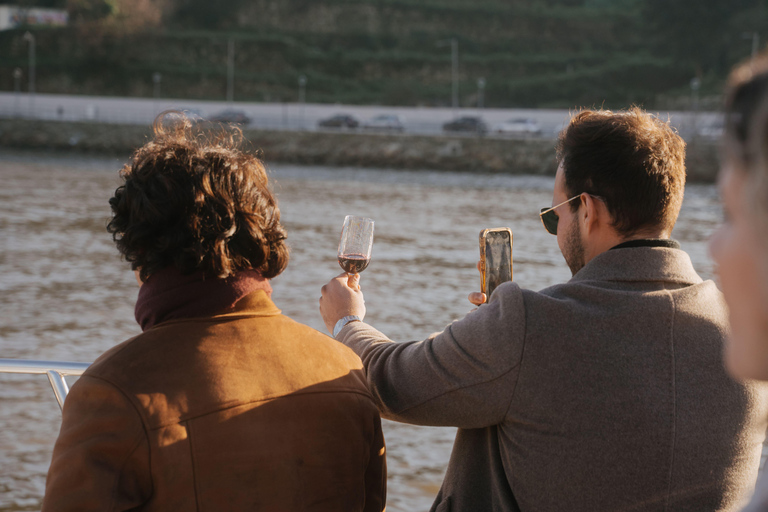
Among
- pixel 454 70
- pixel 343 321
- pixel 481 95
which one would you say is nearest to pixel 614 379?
pixel 343 321

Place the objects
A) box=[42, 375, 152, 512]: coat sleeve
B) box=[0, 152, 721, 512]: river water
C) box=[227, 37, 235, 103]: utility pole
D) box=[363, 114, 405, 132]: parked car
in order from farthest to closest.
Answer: box=[227, 37, 235, 103]: utility pole
box=[363, 114, 405, 132]: parked car
box=[0, 152, 721, 512]: river water
box=[42, 375, 152, 512]: coat sleeve

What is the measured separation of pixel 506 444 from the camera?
1776 mm

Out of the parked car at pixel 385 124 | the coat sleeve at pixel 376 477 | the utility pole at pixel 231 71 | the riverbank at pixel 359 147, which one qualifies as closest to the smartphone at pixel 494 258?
the coat sleeve at pixel 376 477

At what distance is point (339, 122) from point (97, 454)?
46247mm

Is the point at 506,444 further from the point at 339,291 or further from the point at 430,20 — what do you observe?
the point at 430,20

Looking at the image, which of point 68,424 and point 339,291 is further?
point 339,291

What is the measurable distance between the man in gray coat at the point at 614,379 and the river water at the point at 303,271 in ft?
2.56

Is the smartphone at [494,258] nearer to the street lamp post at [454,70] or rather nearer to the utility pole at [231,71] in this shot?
the street lamp post at [454,70]

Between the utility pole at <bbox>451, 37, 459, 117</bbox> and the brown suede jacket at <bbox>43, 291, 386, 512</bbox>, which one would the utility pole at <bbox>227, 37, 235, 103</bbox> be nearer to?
the utility pole at <bbox>451, 37, 459, 117</bbox>

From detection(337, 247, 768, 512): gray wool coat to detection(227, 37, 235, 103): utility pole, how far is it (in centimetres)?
5973

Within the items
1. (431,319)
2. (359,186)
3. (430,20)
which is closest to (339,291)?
(431,319)

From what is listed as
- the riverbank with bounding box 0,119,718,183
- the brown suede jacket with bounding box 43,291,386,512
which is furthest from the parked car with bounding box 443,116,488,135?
the brown suede jacket with bounding box 43,291,386,512

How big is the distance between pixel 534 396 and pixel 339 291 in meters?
0.70

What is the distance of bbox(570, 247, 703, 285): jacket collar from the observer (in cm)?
176
